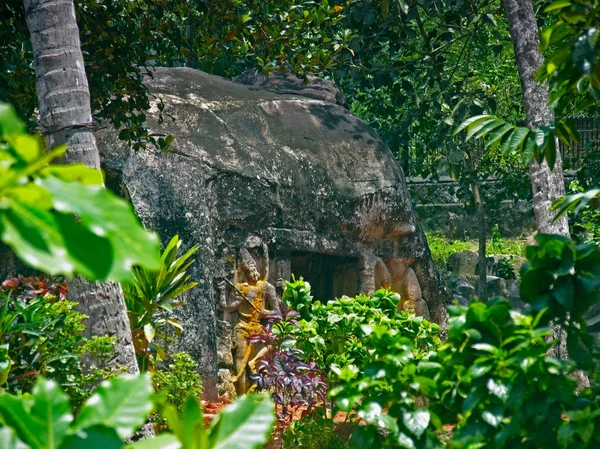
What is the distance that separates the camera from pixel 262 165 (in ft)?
28.2

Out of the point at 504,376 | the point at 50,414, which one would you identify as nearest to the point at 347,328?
the point at 504,376

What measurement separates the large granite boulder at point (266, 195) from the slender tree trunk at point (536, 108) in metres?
2.33

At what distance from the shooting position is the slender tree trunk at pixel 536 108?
283 inches

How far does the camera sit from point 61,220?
1058 millimetres

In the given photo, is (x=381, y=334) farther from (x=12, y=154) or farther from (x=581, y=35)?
(x=12, y=154)

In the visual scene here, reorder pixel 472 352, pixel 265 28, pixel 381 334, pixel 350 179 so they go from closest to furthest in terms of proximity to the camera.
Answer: pixel 472 352 < pixel 381 334 < pixel 265 28 < pixel 350 179

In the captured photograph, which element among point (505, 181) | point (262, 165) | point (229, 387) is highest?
point (262, 165)

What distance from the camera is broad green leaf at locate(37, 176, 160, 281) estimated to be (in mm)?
1040

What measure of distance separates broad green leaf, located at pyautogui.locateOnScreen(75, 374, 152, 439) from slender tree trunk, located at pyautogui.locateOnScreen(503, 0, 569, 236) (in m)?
6.31

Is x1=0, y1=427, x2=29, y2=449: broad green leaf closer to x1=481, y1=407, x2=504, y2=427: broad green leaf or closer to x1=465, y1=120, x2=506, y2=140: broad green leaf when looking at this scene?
x1=481, y1=407, x2=504, y2=427: broad green leaf

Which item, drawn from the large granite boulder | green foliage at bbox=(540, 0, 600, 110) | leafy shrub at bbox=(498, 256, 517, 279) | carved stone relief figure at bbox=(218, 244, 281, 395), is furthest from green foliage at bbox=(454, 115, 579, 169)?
leafy shrub at bbox=(498, 256, 517, 279)

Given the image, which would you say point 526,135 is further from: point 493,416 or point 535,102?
point 535,102

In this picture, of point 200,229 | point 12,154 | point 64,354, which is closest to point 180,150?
point 200,229

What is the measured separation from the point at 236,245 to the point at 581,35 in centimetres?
586
